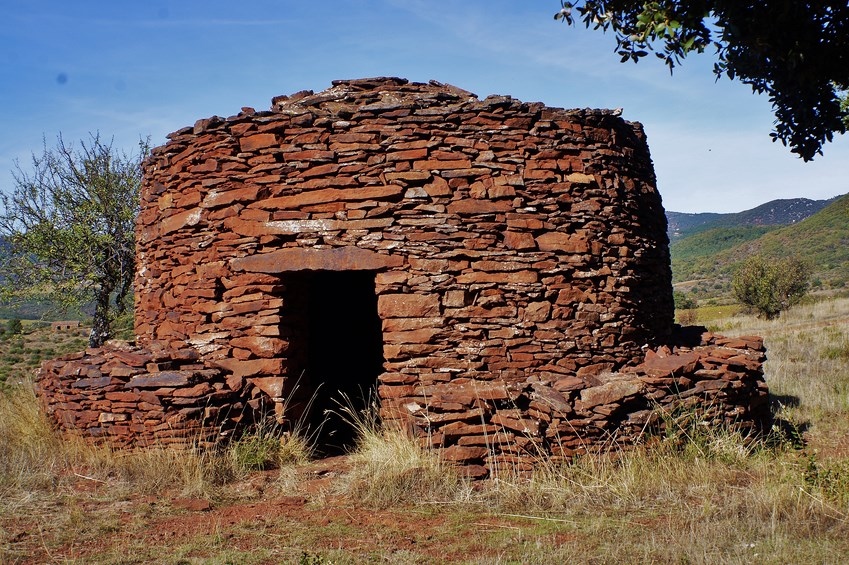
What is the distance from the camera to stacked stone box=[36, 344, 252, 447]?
672cm

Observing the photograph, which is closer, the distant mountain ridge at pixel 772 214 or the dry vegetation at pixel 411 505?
the dry vegetation at pixel 411 505

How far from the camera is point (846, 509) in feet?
16.2

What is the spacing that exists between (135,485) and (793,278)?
27.3 metres

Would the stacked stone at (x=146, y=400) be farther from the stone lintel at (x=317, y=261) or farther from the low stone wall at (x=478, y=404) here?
the stone lintel at (x=317, y=261)

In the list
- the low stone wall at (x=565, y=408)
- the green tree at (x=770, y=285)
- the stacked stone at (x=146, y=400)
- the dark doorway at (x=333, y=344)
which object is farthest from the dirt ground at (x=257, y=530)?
the green tree at (x=770, y=285)

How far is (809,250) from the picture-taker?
51469 mm

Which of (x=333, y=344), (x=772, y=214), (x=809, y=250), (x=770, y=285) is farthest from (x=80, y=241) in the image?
(x=772, y=214)

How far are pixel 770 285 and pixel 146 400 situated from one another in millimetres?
25621

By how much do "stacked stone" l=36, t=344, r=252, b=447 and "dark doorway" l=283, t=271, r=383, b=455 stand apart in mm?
934

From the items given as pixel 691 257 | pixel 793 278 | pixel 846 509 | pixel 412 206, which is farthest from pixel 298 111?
pixel 691 257

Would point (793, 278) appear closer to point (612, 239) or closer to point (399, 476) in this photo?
point (612, 239)

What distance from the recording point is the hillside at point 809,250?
150ft

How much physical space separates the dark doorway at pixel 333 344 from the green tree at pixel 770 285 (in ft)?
67.8

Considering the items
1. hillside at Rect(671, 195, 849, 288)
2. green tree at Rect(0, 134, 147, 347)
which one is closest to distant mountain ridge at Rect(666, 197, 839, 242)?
hillside at Rect(671, 195, 849, 288)
